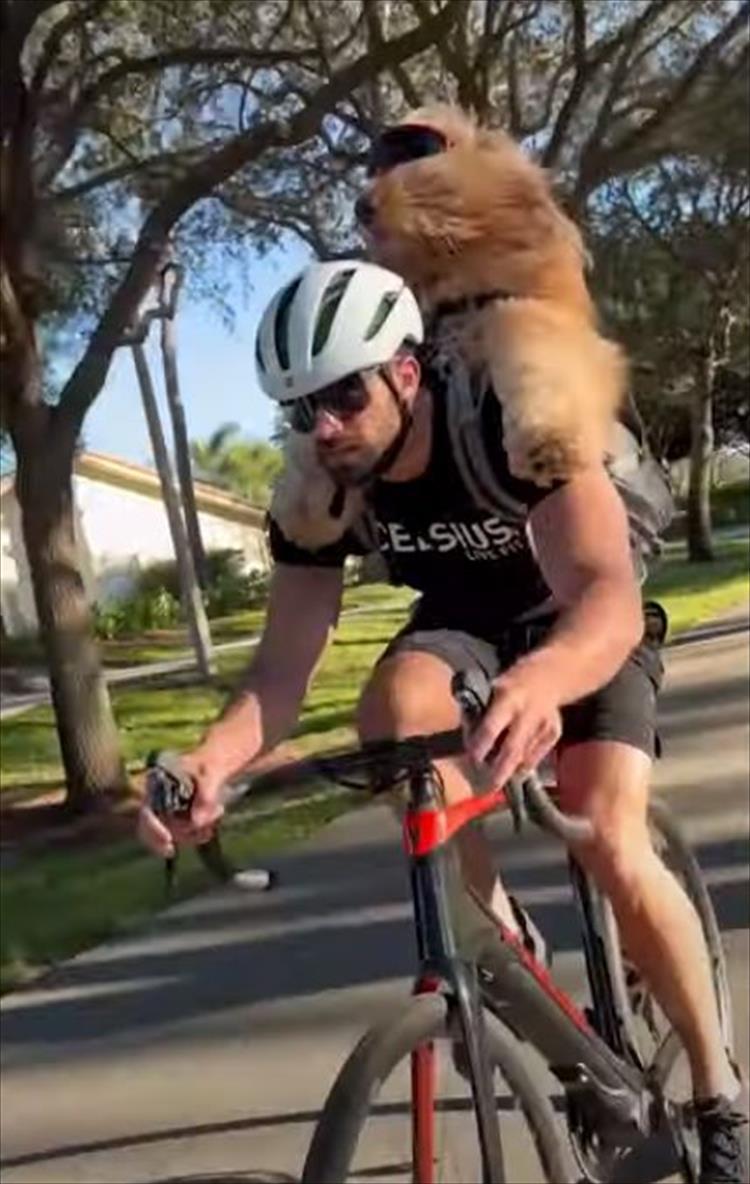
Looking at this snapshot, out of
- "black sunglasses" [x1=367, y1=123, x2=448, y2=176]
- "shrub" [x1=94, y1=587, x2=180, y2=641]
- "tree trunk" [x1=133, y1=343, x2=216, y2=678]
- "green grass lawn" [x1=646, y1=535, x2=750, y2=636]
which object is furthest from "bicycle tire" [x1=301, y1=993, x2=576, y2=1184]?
"shrub" [x1=94, y1=587, x2=180, y2=641]

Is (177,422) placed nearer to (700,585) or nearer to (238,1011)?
(700,585)

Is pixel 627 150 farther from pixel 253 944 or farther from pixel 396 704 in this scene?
pixel 396 704

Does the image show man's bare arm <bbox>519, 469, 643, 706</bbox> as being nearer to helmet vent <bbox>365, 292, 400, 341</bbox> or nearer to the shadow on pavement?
helmet vent <bbox>365, 292, 400, 341</bbox>

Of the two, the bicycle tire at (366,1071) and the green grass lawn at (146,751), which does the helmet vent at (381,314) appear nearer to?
the bicycle tire at (366,1071)

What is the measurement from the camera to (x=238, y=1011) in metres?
5.73

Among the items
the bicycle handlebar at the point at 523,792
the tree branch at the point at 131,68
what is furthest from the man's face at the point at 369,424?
the tree branch at the point at 131,68

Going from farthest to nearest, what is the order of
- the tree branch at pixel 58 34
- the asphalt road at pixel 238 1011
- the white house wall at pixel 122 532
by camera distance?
the white house wall at pixel 122 532 < the tree branch at pixel 58 34 < the asphalt road at pixel 238 1011

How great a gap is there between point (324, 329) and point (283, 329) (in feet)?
0.20

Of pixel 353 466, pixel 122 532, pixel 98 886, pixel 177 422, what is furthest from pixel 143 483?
pixel 353 466

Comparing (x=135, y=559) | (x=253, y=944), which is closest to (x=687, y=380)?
(x=253, y=944)

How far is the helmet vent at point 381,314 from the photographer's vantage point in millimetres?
2729

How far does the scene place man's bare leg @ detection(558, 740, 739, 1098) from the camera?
10.9 ft

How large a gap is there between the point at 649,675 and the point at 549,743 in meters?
0.90

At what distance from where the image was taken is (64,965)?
679 cm
